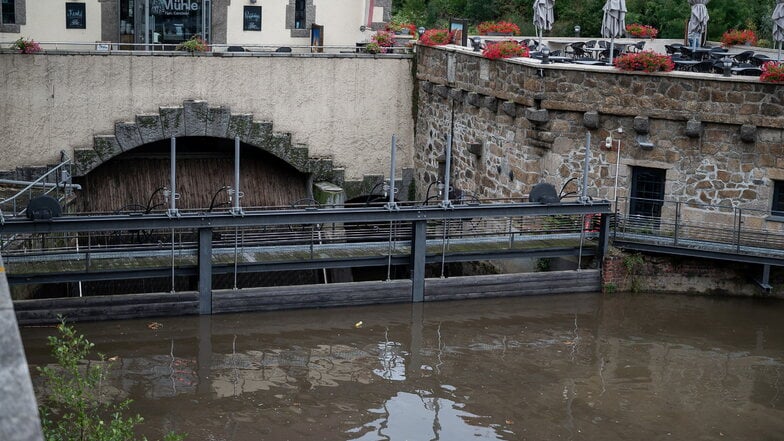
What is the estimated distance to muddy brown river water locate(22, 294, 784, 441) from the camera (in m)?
13.6

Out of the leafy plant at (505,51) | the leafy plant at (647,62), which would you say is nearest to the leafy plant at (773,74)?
the leafy plant at (647,62)

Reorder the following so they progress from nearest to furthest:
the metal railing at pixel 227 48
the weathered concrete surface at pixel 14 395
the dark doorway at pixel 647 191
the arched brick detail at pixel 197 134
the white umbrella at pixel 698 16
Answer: the weathered concrete surface at pixel 14 395 < the dark doorway at pixel 647 191 < the arched brick detail at pixel 197 134 < the metal railing at pixel 227 48 < the white umbrella at pixel 698 16

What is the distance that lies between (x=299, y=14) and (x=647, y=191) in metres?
10.7

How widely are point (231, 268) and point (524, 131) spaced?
6490mm

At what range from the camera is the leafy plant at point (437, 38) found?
24297mm

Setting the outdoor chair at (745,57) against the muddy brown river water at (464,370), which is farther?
the outdoor chair at (745,57)

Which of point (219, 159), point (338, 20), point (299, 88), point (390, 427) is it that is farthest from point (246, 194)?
point (390, 427)

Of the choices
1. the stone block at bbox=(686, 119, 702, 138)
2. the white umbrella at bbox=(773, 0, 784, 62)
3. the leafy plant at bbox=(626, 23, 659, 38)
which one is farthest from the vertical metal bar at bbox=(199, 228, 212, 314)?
the leafy plant at bbox=(626, 23, 659, 38)

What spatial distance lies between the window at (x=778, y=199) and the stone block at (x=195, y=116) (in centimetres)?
1123

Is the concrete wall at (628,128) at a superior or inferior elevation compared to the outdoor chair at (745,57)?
inferior

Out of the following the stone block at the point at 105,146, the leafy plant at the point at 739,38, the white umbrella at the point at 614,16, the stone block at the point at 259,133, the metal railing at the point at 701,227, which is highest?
the white umbrella at the point at 614,16

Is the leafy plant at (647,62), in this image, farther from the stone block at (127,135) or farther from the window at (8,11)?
the window at (8,11)

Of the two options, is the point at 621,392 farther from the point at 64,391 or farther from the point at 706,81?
the point at 64,391

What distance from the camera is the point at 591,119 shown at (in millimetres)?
19984
